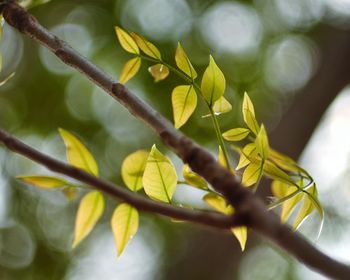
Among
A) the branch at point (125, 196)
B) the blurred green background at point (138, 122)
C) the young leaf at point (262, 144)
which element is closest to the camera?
the branch at point (125, 196)

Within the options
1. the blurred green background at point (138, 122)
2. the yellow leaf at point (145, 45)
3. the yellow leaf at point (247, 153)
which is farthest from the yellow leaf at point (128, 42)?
the blurred green background at point (138, 122)

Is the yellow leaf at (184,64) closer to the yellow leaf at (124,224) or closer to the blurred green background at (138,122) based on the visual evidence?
the yellow leaf at (124,224)

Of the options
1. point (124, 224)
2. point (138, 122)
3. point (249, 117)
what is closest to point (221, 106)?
point (249, 117)

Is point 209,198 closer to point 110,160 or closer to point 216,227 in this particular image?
point 216,227

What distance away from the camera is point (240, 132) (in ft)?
1.57

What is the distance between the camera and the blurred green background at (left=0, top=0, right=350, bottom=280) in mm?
1375

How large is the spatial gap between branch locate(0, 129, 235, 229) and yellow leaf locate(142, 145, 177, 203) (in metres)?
0.11

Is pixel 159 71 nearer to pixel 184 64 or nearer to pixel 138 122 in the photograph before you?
pixel 184 64

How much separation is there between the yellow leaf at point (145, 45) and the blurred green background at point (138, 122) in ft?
2.87

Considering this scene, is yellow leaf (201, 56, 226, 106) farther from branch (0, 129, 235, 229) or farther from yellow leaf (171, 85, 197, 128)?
branch (0, 129, 235, 229)

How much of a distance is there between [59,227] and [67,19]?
55 centimetres

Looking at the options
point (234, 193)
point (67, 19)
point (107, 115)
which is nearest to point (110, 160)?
point (107, 115)

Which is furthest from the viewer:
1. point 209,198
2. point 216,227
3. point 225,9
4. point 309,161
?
point 225,9

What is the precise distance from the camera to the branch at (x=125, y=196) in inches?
9.1
